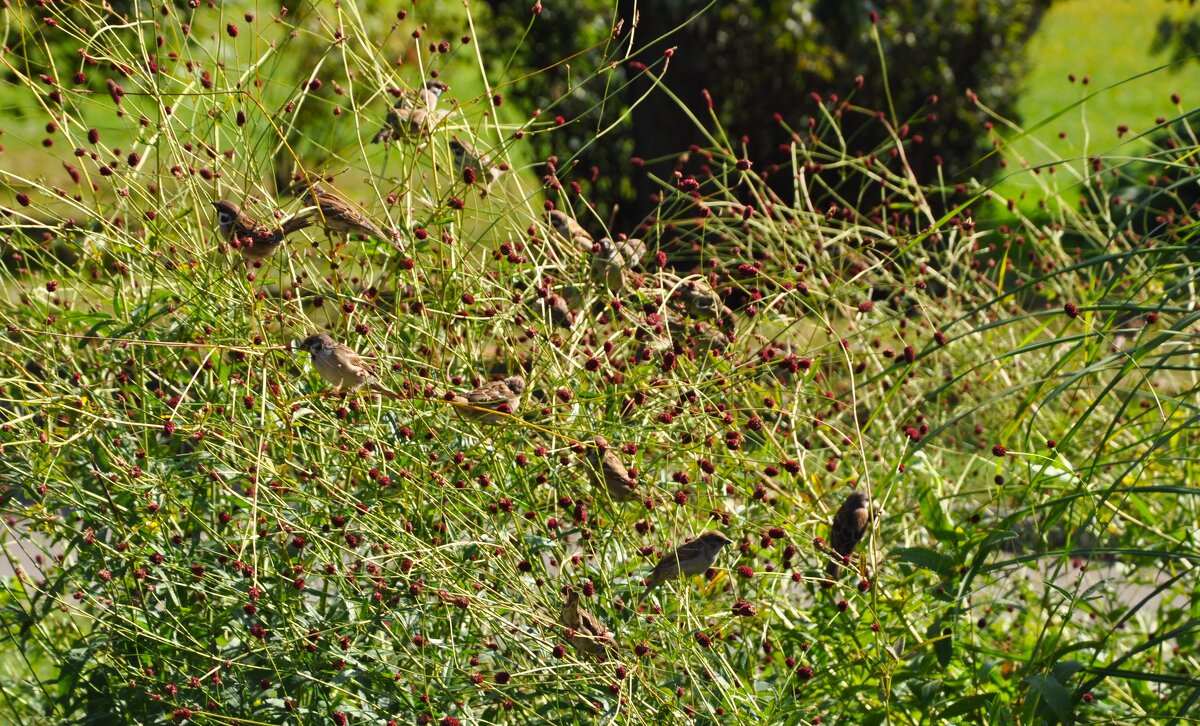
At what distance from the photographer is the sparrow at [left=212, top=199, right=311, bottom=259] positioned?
2.37 meters

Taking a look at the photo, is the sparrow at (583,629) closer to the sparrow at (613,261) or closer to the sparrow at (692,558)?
the sparrow at (692,558)

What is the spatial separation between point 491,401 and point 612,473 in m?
0.26

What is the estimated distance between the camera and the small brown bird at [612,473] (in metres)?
2.28

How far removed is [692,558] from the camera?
2252 millimetres

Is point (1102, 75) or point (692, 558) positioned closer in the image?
point (692, 558)

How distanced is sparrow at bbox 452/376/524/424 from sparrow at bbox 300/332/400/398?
5.9 inches

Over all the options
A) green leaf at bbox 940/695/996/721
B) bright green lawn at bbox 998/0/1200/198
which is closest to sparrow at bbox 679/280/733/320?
green leaf at bbox 940/695/996/721

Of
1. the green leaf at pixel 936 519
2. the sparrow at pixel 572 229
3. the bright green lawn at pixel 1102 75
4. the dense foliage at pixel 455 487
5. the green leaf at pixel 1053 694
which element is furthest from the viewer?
the bright green lawn at pixel 1102 75

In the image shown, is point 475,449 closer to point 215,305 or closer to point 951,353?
point 215,305

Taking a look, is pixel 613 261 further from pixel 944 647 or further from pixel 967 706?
pixel 967 706

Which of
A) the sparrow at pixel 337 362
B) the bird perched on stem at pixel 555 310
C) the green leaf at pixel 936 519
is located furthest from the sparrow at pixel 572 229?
the green leaf at pixel 936 519

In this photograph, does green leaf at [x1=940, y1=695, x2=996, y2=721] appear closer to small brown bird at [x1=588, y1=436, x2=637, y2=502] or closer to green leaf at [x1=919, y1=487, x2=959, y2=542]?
green leaf at [x1=919, y1=487, x2=959, y2=542]

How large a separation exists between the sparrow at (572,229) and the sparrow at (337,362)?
0.64 meters

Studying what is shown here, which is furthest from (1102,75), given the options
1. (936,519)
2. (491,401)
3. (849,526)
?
(491,401)
